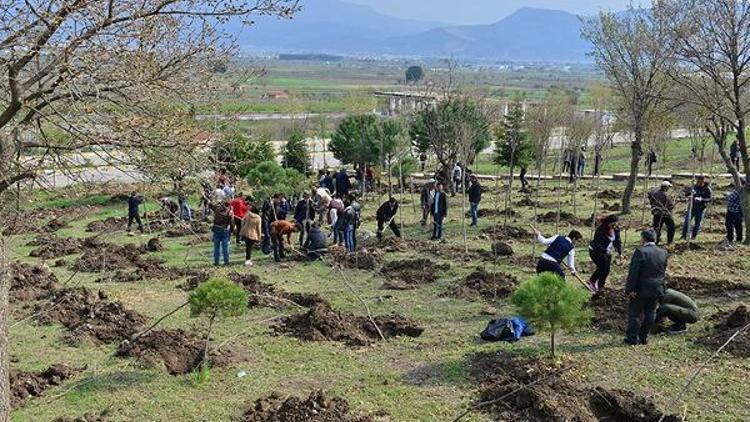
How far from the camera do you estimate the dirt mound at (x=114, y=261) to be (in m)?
17.2

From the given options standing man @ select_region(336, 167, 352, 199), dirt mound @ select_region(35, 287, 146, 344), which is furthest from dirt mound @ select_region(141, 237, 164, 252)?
standing man @ select_region(336, 167, 352, 199)

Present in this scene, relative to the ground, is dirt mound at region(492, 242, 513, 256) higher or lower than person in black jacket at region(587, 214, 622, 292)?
lower

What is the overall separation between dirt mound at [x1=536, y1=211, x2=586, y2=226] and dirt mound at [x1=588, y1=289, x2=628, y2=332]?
28.4ft

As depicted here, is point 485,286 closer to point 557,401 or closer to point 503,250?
point 503,250

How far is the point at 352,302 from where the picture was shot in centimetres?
1388

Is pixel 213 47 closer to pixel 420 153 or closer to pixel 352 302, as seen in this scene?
pixel 352 302

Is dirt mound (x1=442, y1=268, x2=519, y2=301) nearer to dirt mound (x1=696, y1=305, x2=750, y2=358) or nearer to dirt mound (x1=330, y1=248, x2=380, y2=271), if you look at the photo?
dirt mound (x1=330, y1=248, x2=380, y2=271)

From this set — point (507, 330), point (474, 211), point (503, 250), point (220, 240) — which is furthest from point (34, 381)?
point (474, 211)

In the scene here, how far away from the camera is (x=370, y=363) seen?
34.9 feet

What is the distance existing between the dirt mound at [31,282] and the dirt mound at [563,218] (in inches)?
511

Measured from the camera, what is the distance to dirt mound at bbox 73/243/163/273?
56.3 ft

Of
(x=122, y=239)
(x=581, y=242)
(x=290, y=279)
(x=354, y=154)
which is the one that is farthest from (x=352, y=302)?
(x=354, y=154)

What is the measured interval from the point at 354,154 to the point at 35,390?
2121cm

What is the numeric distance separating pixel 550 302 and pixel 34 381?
6.55 meters
